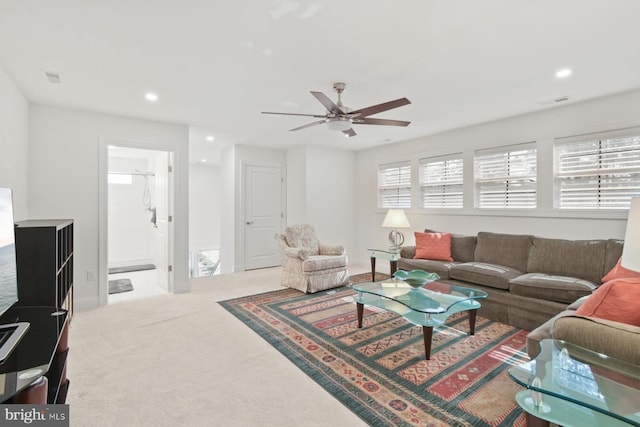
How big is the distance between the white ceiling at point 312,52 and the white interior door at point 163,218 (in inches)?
42.4

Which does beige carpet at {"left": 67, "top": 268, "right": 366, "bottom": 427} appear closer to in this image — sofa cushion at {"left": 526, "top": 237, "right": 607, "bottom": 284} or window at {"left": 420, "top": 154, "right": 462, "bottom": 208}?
sofa cushion at {"left": 526, "top": 237, "right": 607, "bottom": 284}

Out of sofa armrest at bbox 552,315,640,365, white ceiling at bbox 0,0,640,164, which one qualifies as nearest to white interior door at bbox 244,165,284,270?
white ceiling at bbox 0,0,640,164

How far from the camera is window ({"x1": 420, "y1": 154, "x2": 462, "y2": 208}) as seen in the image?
491 cm

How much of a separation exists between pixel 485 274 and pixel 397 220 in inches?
78.4

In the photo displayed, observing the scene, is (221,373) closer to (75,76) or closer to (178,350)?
(178,350)

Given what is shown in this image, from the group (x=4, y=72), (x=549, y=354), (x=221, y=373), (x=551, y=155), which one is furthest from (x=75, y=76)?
(x=551, y=155)

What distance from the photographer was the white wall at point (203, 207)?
8.16 m

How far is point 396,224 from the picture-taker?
5.25 metres

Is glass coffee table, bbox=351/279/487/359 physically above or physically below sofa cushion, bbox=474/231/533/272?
below

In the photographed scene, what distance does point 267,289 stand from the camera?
4.67m

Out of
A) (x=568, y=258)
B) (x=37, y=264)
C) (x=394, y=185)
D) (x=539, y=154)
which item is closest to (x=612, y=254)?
(x=568, y=258)

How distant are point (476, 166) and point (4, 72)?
18.1 feet

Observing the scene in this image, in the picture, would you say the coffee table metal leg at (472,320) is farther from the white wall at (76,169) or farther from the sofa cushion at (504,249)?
the white wall at (76,169)

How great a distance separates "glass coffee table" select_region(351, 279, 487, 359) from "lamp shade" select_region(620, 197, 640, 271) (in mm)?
1335
